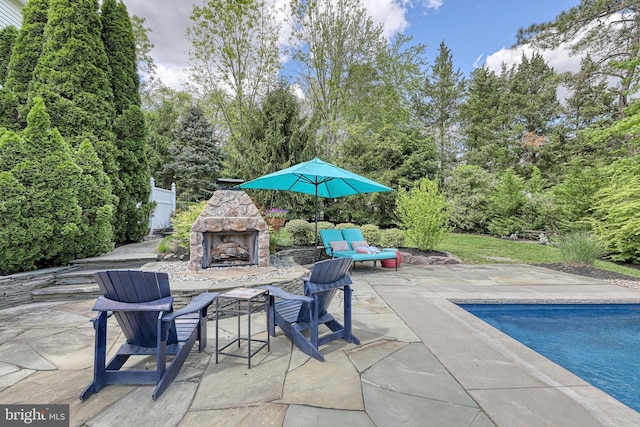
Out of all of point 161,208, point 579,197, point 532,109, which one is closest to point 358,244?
point 161,208

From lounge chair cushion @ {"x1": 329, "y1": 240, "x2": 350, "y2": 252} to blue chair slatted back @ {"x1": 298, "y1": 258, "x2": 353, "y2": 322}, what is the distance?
148 inches

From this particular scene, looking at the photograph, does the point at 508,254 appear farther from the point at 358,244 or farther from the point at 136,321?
the point at 136,321

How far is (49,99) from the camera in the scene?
578 centimetres

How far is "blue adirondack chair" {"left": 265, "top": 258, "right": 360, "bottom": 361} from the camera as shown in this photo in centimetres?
268

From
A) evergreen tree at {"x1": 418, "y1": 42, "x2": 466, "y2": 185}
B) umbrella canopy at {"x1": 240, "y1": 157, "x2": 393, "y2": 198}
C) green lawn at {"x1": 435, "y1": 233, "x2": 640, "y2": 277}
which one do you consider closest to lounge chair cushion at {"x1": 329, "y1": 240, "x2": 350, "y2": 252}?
umbrella canopy at {"x1": 240, "y1": 157, "x2": 393, "y2": 198}

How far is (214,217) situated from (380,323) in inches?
130

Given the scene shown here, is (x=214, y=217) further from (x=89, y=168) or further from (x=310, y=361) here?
(x=310, y=361)

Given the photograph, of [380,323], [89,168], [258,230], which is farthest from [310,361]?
[89,168]

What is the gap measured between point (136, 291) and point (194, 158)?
15.4 metres

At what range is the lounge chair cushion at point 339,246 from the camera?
6860mm

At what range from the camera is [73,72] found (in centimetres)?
612

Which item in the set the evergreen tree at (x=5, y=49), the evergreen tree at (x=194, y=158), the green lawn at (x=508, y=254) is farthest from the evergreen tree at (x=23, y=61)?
the green lawn at (x=508, y=254)

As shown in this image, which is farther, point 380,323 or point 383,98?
point 383,98

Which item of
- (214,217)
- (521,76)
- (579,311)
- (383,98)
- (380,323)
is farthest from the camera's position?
(521,76)
